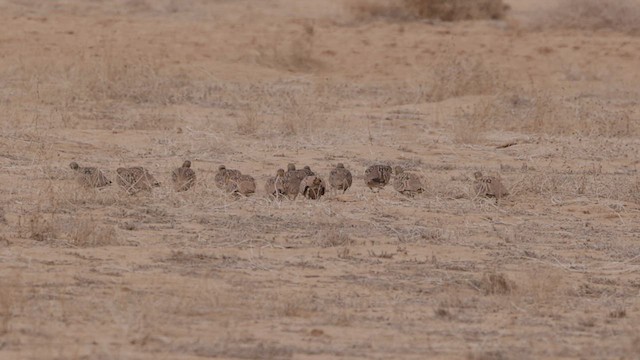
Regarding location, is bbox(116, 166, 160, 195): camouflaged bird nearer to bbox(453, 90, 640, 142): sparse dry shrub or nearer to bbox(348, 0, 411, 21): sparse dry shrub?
bbox(453, 90, 640, 142): sparse dry shrub

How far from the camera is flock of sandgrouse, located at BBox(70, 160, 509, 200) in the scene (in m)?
11.4

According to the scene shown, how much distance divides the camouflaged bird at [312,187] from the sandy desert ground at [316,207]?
0.61 ft

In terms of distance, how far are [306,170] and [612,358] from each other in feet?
16.1

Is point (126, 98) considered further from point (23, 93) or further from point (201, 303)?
point (201, 303)

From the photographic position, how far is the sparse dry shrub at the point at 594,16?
88.5 feet

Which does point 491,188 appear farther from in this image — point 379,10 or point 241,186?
point 379,10

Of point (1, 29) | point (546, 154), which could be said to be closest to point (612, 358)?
point (546, 154)

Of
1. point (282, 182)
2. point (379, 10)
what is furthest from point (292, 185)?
point (379, 10)

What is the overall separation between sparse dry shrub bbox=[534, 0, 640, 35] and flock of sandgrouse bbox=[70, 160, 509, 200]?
15.8 metres

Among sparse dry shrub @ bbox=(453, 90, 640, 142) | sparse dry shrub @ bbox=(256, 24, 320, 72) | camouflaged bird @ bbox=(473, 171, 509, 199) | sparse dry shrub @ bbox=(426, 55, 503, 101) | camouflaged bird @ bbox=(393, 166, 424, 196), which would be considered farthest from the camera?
sparse dry shrub @ bbox=(256, 24, 320, 72)

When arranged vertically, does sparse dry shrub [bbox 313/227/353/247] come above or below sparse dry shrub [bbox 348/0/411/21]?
below

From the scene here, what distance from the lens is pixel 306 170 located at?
11742 mm

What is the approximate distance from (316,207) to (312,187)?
0.88ft

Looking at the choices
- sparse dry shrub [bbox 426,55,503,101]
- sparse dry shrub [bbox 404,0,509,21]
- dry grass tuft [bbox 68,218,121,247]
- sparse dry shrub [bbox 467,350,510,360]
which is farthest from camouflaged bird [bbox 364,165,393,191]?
sparse dry shrub [bbox 404,0,509,21]
